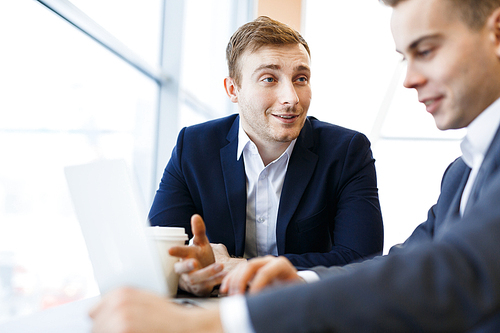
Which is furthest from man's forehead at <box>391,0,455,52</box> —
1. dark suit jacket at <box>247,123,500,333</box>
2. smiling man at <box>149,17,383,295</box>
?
smiling man at <box>149,17,383,295</box>

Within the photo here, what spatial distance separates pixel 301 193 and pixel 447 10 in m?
0.95

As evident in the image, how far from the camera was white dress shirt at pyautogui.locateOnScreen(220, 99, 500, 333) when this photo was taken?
50 cm

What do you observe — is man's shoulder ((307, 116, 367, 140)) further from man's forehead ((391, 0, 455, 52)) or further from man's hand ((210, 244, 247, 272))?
man's forehead ((391, 0, 455, 52))

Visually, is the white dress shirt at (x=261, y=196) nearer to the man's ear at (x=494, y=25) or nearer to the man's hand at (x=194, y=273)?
the man's hand at (x=194, y=273)

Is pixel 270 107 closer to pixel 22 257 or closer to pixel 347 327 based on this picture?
pixel 22 257

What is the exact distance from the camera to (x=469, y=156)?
2.94ft

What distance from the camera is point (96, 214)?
75cm

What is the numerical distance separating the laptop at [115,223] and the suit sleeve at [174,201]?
87 cm

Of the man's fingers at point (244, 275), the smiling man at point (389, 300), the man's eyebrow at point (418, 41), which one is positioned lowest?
the man's fingers at point (244, 275)

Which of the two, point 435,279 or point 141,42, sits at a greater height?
point 141,42

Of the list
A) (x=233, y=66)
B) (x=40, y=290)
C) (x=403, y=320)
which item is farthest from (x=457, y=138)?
(x=403, y=320)

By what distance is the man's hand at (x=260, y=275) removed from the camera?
0.71 meters

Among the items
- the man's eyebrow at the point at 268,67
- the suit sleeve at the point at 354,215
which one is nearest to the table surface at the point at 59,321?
the suit sleeve at the point at 354,215

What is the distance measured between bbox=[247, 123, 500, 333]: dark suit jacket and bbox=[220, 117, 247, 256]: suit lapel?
43.8 inches
